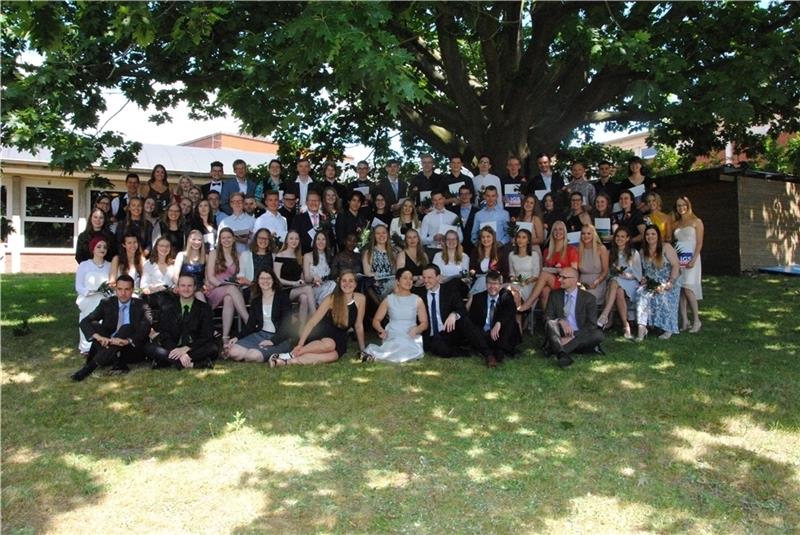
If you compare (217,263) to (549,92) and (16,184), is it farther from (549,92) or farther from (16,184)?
(16,184)

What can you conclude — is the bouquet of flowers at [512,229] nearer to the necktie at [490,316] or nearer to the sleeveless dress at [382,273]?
the necktie at [490,316]

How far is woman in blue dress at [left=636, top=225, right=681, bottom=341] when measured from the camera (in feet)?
26.4

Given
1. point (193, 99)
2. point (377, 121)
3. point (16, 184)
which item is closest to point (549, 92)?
point (377, 121)

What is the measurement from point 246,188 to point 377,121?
4.56 metres

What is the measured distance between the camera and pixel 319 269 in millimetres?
8336

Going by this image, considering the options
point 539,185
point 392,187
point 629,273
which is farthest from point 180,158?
point 629,273

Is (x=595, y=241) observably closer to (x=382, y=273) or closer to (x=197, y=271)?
(x=382, y=273)

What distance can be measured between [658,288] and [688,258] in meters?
0.84

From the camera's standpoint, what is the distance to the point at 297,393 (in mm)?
5941

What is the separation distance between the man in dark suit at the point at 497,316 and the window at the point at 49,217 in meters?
18.0

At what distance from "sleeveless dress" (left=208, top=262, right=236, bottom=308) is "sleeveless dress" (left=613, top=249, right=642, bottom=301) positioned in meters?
4.99

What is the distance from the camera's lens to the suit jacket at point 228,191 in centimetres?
937

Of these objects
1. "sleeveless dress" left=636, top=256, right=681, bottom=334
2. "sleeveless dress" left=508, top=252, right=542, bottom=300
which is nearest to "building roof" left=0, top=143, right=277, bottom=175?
"sleeveless dress" left=508, top=252, right=542, bottom=300

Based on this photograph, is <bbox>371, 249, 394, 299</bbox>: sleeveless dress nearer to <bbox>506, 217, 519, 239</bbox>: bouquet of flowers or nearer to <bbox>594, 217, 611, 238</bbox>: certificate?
<bbox>506, 217, 519, 239</bbox>: bouquet of flowers
